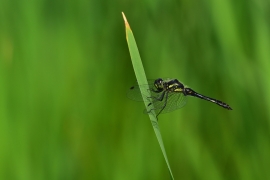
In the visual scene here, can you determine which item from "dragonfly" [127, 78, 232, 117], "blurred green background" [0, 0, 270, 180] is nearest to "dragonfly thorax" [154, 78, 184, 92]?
"dragonfly" [127, 78, 232, 117]

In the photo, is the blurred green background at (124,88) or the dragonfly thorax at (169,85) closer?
the blurred green background at (124,88)

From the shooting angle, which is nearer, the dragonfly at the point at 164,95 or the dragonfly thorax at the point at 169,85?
the dragonfly at the point at 164,95

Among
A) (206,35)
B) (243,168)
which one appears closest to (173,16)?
(206,35)

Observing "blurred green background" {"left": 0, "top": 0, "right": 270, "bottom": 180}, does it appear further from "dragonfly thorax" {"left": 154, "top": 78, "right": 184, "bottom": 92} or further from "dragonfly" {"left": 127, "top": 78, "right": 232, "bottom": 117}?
"dragonfly thorax" {"left": 154, "top": 78, "right": 184, "bottom": 92}

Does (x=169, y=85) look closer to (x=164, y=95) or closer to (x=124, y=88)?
(x=164, y=95)

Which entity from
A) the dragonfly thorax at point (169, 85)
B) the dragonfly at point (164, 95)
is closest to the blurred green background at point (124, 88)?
the dragonfly at point (164, 95)

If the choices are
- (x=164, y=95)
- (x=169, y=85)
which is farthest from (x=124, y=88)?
(x=164, y=95)

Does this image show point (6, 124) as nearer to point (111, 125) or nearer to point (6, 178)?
point (6, 178)

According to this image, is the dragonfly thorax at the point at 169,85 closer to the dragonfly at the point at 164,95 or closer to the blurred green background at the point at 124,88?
the dragonfly at the point at 164,95
